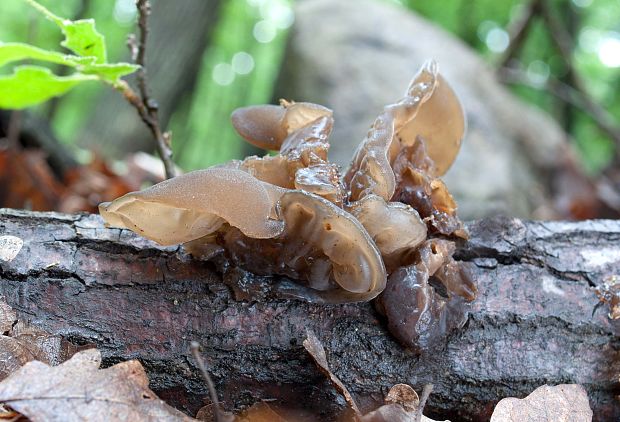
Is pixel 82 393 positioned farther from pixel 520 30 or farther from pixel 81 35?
pixel 520 30

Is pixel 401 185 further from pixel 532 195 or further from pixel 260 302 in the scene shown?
pixel 532 195

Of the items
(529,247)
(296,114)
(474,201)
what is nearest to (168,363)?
(296,114)

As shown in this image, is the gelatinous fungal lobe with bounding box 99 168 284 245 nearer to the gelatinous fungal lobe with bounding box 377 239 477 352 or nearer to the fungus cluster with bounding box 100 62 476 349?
the fungus cluster with bounding box 100 62 476 349

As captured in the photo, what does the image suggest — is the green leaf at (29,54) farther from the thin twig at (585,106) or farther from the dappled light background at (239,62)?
the thin twig at (585,106)

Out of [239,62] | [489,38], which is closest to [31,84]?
[489,38]

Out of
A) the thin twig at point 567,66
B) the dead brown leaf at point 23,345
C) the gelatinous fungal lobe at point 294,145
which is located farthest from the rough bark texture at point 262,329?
the thin twig at point 567,66

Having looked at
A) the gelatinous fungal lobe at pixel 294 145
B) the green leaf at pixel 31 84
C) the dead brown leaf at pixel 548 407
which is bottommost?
the dead brown leaf at pixel 548 407

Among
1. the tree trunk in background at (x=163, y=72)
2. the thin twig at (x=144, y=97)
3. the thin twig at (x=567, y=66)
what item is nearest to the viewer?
the thin twig at (x=144, y=97)
